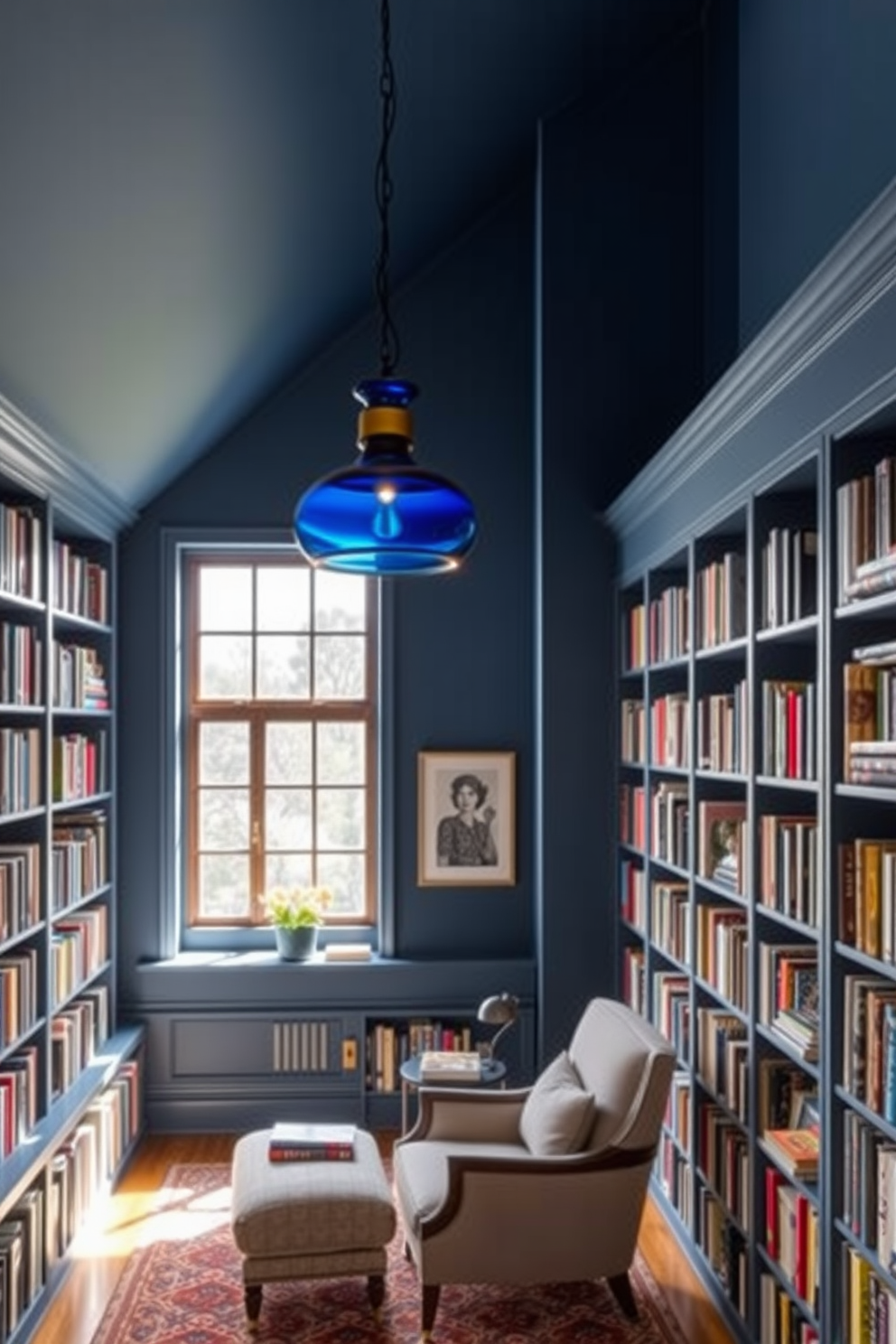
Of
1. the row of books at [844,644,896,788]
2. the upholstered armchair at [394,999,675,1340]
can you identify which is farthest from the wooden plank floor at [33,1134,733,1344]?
the row of books at [844,644,896,788]

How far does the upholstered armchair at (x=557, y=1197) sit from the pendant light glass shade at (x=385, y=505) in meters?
2.09

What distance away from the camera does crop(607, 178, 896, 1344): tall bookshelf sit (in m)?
2.61

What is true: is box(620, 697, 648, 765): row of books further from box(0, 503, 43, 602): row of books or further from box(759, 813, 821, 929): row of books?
box(0, 503, 43, 602): row of books

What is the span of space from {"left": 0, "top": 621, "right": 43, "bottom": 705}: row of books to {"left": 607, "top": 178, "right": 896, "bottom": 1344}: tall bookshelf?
2235 mm

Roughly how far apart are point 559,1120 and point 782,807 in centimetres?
123

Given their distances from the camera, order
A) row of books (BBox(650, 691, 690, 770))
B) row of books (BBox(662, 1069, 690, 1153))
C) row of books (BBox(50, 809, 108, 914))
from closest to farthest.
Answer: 1. row of books (BBox(662, 1069, 690, 1153))
2. row of books (BBox(650, 691, 690, 770))
3. row of books (BBox(50, 809, 108, 914))

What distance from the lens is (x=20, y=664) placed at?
3.95 meters

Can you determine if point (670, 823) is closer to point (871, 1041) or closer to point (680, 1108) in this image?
point (680, 1108)

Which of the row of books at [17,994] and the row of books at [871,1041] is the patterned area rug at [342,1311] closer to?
the row of books at [17,994]

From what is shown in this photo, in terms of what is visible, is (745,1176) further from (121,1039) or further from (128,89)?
(128,89)

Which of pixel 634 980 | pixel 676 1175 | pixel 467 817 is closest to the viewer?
pixel 676 1175

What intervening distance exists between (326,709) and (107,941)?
1497 mm

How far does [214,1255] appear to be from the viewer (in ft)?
13.8

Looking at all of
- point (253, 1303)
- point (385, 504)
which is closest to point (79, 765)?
point (253, 1303)
